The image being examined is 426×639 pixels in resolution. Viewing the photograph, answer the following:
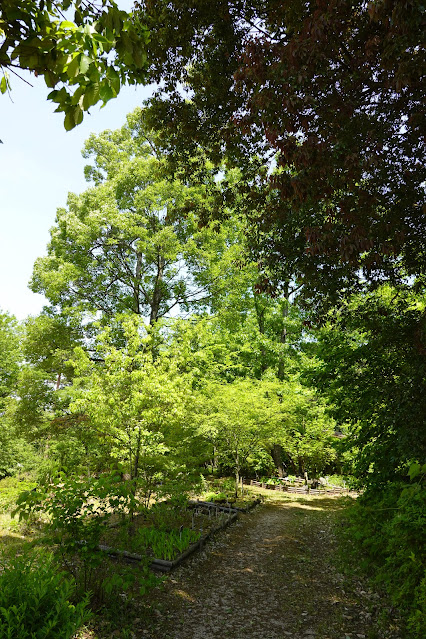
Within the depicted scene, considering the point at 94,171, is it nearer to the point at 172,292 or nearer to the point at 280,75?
the point at 172,292

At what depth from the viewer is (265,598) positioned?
5.39m

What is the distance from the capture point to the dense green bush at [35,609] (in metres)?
2.86

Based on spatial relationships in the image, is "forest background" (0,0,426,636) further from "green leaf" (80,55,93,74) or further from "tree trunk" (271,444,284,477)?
"tree trunk" (271,444,284,477)

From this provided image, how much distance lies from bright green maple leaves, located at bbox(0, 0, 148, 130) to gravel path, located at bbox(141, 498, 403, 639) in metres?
5.13

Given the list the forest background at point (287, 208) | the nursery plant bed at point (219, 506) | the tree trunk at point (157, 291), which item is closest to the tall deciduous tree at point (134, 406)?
the forest background at point (287, 208)

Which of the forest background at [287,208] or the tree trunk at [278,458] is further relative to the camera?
the tree trunk at [278,458]

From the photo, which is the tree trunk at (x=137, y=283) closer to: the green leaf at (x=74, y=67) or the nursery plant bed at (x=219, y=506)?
the nursery plant bed at (x=219, y=506)

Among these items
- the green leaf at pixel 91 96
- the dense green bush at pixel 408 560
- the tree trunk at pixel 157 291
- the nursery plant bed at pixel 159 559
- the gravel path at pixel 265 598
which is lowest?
the gravel path at pixel 265 598

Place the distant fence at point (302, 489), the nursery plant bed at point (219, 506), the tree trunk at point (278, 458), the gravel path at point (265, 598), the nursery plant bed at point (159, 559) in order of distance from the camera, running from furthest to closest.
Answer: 1. the tree trunk at point (278, 458)
2. the distant fence at point (302, 489)
3. the nursery plant bed at point (219, 506)
4. the nursery plant bed at point (159, 559)
5. the gravel path at point (265, 598)

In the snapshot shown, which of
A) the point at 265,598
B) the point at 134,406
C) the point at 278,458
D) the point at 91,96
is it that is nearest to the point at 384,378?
the point at 265,598

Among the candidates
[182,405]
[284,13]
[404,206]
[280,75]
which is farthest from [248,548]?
[284,13]

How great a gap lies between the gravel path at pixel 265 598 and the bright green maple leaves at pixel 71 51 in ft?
16.8

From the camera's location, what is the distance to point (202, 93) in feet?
16.5

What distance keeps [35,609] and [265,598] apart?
368 cm
